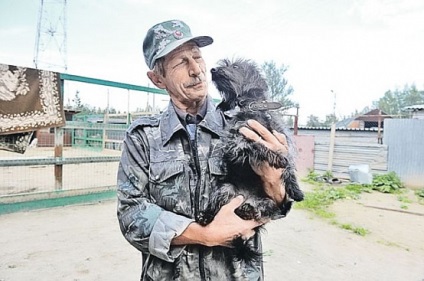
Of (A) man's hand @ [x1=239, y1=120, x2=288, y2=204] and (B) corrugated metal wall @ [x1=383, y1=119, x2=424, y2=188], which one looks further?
(B) corrugated metal wall @ [x1=383, y1=119, x2=424, y2=188]

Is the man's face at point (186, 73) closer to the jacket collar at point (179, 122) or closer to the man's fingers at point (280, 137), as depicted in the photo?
the jacket collar at point (179, 122)

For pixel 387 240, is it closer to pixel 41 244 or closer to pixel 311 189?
pixel 311 189

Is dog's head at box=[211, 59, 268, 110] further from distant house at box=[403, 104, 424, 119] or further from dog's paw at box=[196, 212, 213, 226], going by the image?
distant house at box=[403, 104, 424, 119]

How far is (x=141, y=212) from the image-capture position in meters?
0.94

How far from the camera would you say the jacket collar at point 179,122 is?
1068 millimetres

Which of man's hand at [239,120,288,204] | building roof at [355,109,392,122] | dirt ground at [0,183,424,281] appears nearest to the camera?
man's hand at [239,120,288,204]

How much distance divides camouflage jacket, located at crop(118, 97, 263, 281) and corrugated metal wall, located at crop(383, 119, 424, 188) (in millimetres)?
8446

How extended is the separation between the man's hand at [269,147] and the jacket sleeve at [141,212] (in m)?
0.27

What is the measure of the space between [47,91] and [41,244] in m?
2.23

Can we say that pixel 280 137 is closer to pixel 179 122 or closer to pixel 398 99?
pixel 179 122

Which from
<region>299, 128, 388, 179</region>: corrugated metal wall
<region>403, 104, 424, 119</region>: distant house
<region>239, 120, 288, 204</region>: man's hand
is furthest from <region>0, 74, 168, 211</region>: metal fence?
<region>403, 104, 424, 119</region>: distant house

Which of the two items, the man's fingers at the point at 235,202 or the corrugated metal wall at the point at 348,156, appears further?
the corrugated metal wall at the point at 348,156

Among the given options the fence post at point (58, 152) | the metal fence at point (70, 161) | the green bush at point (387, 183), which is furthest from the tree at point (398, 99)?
the fence post at point (58, 152)

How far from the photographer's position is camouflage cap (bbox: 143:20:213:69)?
1053 mm
